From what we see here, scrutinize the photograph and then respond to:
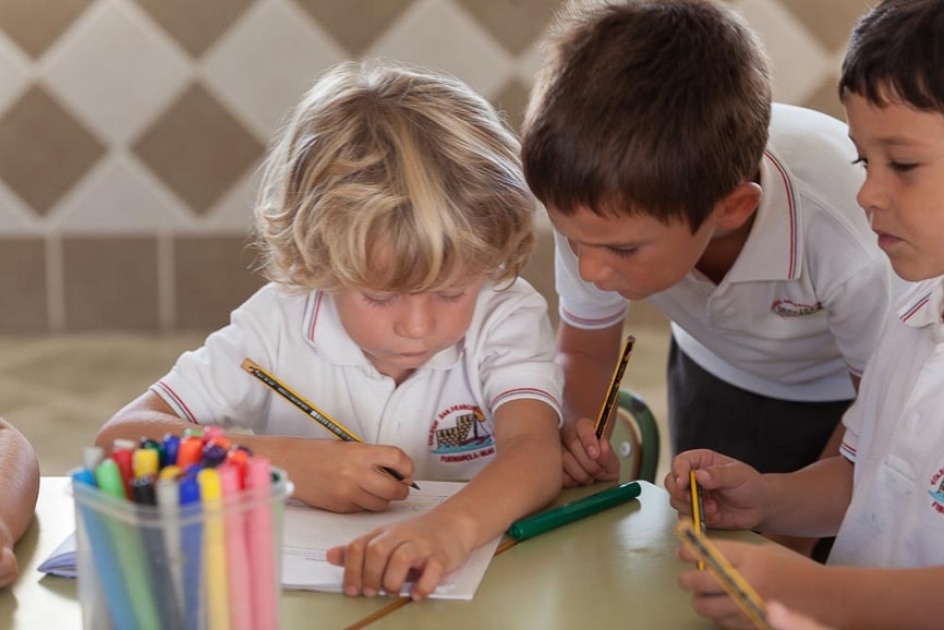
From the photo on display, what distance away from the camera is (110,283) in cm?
315

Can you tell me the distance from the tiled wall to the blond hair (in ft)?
5.90

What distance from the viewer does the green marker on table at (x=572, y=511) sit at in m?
1.03

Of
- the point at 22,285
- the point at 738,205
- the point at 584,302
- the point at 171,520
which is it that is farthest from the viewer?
the point at 22,285

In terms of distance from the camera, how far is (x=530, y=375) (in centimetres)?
124

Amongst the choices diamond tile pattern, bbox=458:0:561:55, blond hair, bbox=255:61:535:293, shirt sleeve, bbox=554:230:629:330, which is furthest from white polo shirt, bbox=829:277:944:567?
diamond tile pattern, bbox=458:0:561:55

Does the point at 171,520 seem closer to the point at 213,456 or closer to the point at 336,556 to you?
the point at 213,456

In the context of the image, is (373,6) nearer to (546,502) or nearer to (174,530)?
(546,502)

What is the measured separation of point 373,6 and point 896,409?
7.19 feet

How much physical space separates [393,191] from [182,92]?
6.77 ft

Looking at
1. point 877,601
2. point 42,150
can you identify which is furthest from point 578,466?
point 42,150

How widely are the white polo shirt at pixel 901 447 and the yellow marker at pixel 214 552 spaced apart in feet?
1.83

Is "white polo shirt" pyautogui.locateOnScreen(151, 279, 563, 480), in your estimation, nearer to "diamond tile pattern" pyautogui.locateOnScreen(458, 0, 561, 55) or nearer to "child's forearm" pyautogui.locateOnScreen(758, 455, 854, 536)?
"child's forearm" pyautogui.locateOnScreen(758, 455, 854, 536)

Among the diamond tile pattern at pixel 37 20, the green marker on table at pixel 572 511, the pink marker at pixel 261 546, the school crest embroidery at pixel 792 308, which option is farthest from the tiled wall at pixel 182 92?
the pink marker at pixel 261 546

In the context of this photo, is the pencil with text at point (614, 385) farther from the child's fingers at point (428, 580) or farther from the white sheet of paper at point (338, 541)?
the child's fingers at point (428, 580)
